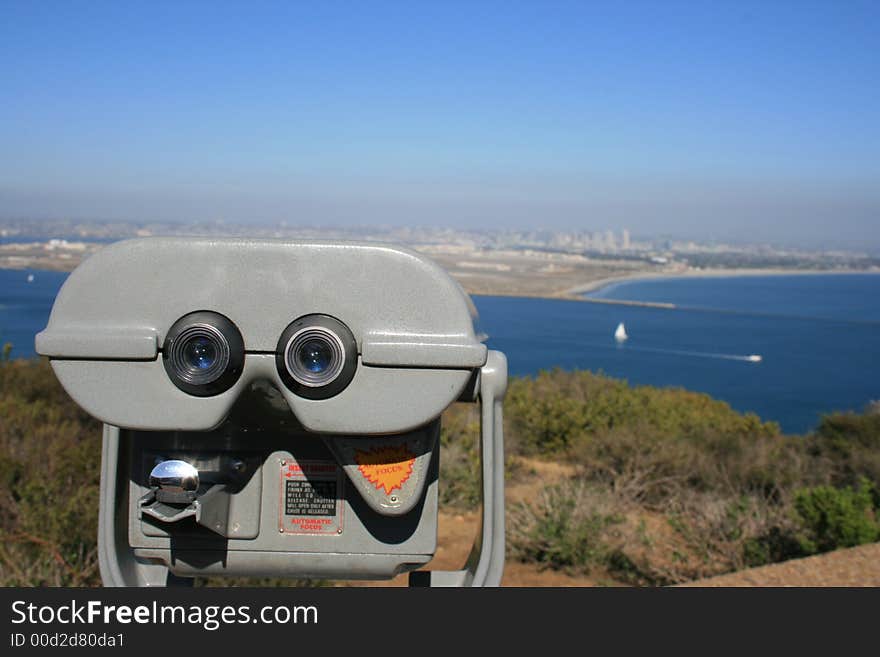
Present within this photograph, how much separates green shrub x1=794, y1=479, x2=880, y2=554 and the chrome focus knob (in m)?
5.82

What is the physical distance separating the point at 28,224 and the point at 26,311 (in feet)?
7.94

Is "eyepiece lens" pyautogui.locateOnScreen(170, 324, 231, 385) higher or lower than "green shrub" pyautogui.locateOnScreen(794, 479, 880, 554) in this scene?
higher

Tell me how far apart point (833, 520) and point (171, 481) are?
5874 millimetres

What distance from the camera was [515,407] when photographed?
40.8ft

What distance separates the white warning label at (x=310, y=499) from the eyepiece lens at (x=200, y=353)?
0.47 metres

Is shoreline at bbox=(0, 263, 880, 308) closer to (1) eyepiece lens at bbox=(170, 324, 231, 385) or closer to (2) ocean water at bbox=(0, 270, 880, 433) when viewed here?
(2) ocean water at bbox=(0, 270, 880, 433)

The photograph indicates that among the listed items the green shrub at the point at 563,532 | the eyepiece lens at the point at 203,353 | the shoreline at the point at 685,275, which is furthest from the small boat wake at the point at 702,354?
the eyepiece lens at the point at 203,353

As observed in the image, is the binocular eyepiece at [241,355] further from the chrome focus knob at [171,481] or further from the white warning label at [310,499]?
the white warning label at [310,499]

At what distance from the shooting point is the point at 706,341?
55562mm

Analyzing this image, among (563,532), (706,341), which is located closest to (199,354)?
(563,532)

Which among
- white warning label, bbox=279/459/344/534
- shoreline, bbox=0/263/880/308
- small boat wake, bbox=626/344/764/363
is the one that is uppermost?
white warning label, bbox=279/459/344/534

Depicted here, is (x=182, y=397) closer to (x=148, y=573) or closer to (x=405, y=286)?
(x=405, y=286)

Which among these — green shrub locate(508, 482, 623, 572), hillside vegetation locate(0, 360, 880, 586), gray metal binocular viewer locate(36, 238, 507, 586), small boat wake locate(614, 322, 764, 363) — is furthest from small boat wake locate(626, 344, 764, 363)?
gray metal binocular viewer locate(36, 238, 507, 586)

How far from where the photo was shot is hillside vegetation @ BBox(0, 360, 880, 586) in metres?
5.61
